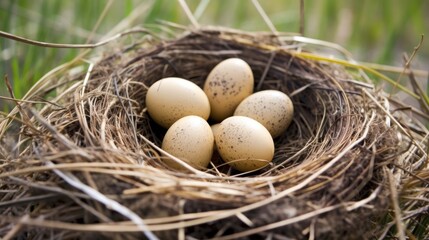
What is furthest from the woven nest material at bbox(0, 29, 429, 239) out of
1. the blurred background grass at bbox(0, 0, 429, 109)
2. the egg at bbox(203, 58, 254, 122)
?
the blurred background grass at bbox(0, 0, 429, 109)

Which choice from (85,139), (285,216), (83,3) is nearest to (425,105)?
(285,216)

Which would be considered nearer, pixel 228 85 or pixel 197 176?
pixel 197 176

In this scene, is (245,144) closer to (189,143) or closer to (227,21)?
(189,143)

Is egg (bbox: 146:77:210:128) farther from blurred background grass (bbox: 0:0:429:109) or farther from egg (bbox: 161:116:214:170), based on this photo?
blurred background grass (bbox: 0:0:429:109)

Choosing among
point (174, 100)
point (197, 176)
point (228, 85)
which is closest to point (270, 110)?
point (228, 85)

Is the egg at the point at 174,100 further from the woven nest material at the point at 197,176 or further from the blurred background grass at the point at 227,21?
the blurred background grass at the point at 227,21

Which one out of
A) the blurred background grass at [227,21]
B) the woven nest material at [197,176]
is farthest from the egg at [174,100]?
the blurred background grass at [227,21]
